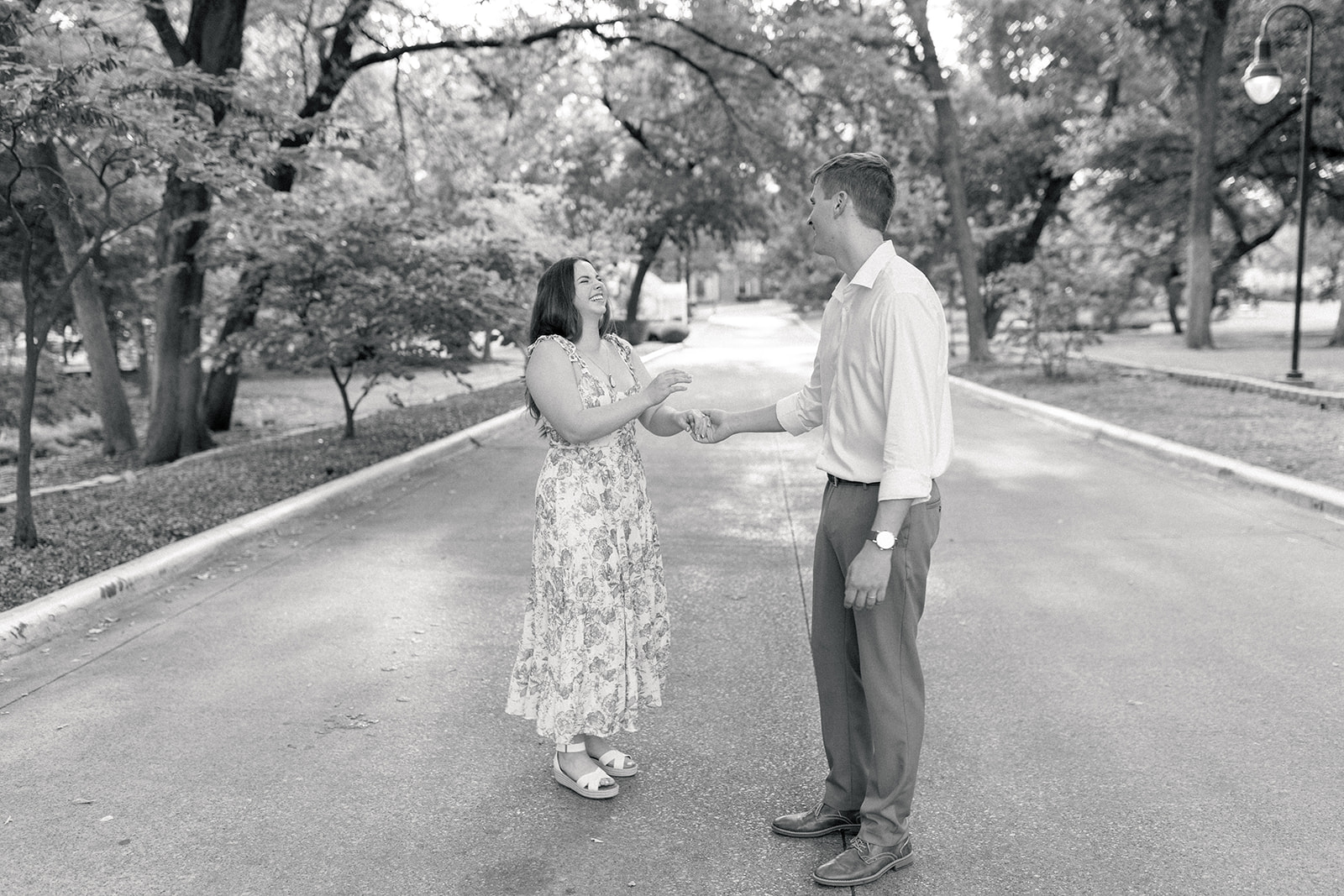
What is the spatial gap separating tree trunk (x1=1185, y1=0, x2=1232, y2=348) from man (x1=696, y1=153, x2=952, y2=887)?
83.0 ft

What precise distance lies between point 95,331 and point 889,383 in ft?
42.4

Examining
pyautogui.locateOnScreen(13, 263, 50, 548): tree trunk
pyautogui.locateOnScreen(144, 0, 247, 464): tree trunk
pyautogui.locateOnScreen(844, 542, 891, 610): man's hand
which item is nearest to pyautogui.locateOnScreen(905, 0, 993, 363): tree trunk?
pyautogui.locateOnScreen(144, 0, 247, 464): tree trunk

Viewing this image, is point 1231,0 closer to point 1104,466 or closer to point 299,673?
point 1104,466

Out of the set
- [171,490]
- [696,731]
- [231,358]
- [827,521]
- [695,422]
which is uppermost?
[695,422]

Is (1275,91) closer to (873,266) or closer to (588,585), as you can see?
(873,266)

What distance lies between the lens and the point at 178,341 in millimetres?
13469

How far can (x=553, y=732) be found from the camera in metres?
3.92

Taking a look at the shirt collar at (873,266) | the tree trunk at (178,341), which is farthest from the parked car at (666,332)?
the shirt collar at (873,266)

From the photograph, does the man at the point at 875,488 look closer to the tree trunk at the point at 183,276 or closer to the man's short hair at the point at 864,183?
the man's short hair at the point at 864,183

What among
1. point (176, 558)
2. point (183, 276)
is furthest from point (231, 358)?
point (176, 558)

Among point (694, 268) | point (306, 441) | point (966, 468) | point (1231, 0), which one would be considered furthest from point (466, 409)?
point (694, 268)

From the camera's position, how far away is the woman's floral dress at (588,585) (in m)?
3.89

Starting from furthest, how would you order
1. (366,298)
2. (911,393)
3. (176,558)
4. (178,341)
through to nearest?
1. (178,341)
2. (366,298)
3. (176,558)
4. (911,393)

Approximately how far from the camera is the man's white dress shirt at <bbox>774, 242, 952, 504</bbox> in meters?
3.09
